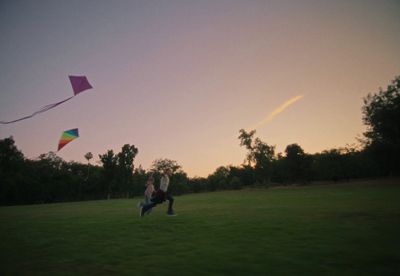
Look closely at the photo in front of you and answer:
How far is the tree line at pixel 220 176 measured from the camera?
186 ft

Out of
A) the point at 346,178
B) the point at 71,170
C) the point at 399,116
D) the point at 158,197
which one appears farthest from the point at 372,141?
the point at 71,170

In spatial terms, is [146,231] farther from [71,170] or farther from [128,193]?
[71,170]

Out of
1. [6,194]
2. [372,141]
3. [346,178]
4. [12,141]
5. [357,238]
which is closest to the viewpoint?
[357,238]

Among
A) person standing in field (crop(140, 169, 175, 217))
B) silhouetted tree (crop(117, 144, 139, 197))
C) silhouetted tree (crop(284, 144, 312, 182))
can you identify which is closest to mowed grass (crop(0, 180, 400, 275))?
person standing in field (crop(140, 169, 175, 217))

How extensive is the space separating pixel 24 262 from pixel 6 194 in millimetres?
71876

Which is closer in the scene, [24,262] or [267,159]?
[24,262]

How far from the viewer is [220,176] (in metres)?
113

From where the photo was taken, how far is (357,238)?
7527 millimetres

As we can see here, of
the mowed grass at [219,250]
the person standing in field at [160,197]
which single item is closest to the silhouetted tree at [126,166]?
the person standing in field at [160,197]

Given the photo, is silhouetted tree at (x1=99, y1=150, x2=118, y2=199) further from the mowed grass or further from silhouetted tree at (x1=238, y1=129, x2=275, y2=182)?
the mowed grass

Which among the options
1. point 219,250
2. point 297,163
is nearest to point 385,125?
point 297,163

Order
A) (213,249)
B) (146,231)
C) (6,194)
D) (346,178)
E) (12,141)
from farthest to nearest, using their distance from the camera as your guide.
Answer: (346,178), (12,141), (6,194), (146,231), (213,249)

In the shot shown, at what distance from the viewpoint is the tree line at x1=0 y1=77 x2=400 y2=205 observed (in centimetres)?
5672

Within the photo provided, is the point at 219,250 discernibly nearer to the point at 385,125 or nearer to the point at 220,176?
the point at 385,125
